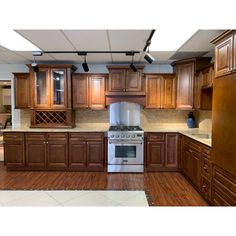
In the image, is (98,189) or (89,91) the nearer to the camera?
(98,189)

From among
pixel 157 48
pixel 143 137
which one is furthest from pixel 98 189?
pixel 157 48

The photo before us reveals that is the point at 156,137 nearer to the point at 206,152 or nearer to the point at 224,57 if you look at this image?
the point at 206,152

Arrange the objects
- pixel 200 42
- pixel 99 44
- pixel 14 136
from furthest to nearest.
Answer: pixel 14 136 < pixel 99 44 < pixel 200 42

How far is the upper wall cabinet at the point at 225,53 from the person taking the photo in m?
2.05

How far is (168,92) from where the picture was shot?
4434 mm

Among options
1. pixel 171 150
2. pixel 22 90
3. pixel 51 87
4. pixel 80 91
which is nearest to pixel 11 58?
pixel 22 90

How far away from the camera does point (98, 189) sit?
3.34 m

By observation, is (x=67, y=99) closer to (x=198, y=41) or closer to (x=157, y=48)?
(x=157, y=48)

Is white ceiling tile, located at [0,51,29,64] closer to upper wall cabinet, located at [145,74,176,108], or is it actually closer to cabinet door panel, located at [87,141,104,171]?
cabinet door panel, located at [87,141,104,171]

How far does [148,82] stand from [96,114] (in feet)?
Answer: 4.88

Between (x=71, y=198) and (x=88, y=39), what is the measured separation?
2464 mm

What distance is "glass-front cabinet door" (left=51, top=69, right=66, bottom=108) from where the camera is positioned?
4363mm

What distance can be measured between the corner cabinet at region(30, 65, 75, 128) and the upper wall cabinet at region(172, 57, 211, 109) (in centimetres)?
242
